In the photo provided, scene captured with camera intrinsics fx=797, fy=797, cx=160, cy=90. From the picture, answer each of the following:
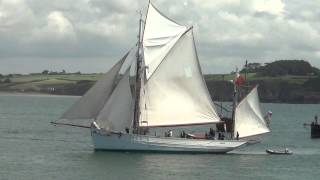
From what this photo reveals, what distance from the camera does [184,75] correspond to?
7331cm

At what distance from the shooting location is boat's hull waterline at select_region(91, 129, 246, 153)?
231 ft

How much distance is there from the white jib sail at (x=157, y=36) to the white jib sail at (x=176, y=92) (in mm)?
577

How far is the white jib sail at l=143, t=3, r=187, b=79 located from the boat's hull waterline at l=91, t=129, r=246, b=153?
246 inches

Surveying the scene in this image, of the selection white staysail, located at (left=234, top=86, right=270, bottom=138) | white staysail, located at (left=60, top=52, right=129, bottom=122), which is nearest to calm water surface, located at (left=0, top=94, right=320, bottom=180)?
white staysail, located at (left=234, top=86, right=270, bottom=138)

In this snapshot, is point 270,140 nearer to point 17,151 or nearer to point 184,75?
point 184,75

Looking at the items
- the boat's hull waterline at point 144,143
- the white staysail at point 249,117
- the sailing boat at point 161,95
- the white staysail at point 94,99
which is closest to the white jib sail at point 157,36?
the sailing boat at point 161,95

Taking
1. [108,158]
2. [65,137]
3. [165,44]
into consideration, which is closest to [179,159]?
[108,158]

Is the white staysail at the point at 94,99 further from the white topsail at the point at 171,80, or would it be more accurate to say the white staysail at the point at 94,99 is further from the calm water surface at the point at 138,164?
the white topsail at the point at 171,80

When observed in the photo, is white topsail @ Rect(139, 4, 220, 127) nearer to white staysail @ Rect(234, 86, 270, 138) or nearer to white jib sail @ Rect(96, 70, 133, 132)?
white jib sail @ Rect(96, 70, 133, 132)

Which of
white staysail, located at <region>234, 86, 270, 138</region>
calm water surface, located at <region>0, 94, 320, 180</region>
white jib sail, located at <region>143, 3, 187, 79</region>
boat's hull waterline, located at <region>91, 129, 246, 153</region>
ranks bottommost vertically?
calm water surface, located at <region>0, 94, 320, 180</region>

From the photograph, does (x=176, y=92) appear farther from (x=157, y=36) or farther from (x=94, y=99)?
(x=94, y=99)

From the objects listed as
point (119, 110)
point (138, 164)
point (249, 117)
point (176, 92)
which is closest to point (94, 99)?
point (119, 110)

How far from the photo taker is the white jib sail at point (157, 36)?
73.4m

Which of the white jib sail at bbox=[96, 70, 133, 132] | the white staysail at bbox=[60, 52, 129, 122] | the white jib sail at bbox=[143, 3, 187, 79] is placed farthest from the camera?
the white jib sail at bbox=[143, 3, 187, 79]
